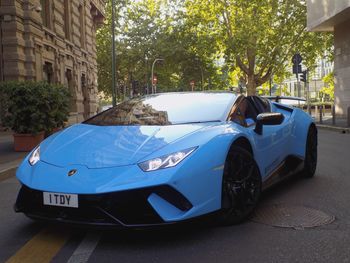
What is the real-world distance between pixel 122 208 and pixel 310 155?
376 centimetres

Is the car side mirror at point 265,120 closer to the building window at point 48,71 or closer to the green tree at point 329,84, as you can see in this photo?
the building window at point 48,71

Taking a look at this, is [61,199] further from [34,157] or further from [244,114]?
[244,114]

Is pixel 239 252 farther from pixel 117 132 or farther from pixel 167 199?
pixel 117 132

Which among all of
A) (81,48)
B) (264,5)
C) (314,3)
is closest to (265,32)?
(264,5)

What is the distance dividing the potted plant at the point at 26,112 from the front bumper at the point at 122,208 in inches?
278

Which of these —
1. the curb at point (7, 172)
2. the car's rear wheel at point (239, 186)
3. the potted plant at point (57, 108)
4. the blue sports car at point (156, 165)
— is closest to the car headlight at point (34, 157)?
the blue sports car at point (156, 165)

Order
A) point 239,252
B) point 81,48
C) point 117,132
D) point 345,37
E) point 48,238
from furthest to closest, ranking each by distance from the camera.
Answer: point 81,48
point 345,37
point 117,132
point 48,238
point 239,252

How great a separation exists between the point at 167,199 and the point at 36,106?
297 inches

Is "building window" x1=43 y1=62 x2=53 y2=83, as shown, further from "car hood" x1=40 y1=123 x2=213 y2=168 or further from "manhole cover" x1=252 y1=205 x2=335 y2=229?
"manhole cover" x1=252 y1=205 x2=335 y2=229

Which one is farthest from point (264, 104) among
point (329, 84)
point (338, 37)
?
point (329, 84)

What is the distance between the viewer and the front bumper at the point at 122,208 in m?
3.32

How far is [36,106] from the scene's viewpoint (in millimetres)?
10266

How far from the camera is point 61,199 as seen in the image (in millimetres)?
3398

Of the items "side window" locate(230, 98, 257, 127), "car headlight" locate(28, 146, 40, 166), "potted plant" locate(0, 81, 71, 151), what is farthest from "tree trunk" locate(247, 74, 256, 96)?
"car headlight" locate(28, 146, 40, 166)
